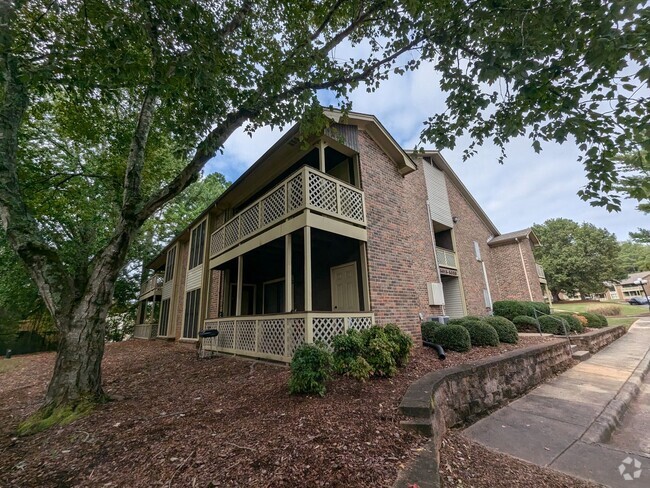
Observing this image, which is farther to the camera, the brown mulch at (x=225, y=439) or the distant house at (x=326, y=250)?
the distant house at (x=326, y=250)

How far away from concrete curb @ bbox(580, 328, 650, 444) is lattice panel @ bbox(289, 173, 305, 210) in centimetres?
647

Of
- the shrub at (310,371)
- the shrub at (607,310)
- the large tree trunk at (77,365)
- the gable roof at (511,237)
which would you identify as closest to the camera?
the shrub at (310,371)

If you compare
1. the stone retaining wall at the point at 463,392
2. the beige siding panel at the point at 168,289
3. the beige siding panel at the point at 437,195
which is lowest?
the stone retaining wall at the point at 463,392

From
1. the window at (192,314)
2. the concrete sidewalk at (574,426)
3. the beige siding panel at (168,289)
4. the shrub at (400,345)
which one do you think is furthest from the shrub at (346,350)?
the beige siding panel at (168,289)

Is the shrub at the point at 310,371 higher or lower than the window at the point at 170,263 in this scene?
lower

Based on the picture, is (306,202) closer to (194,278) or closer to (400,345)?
(400,345)

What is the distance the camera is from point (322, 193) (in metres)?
7.16

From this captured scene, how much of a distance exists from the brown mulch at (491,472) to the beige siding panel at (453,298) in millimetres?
11523

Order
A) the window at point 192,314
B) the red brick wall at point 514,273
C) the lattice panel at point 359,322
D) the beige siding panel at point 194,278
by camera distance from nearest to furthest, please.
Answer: the lattice panel at point 359,322 < the window at point 192,314 < the beige siding panel at point 194,278 < the red brick wall at point 514,273

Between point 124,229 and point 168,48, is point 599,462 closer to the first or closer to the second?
point 124,229

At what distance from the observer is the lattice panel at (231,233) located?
9.66 meters

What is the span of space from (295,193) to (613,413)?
290 inches

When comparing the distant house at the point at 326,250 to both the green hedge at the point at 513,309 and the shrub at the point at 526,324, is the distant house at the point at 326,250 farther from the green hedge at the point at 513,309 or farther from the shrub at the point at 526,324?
the shrub at the point at 526,324

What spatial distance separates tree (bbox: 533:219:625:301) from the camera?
33375 mm
